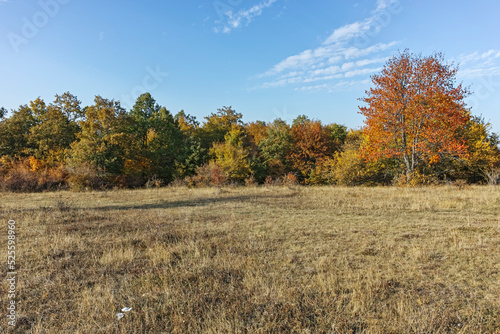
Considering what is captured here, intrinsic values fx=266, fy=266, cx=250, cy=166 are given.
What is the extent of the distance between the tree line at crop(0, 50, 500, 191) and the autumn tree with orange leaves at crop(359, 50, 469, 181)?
0.27 ft

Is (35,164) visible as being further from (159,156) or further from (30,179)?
(159,156)

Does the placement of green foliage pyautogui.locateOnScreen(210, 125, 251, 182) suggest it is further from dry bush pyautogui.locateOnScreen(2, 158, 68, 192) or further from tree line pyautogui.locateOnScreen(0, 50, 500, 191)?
dry bush pyautogui.locateOnScreen(2, 158, 68, 192)

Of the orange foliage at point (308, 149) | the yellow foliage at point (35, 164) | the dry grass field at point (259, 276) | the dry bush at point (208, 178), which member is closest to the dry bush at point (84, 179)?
the yellow foliage at point (35, 164)

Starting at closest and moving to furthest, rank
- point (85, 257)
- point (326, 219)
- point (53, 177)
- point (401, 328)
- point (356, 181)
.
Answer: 1. point (401, 328)
2. point (85, 257)
3. point (326, 219)
4. point (53, 177)
5. point (356, 181)

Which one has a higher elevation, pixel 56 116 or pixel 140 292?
pixel 56 116

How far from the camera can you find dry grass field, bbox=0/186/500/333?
3488mm

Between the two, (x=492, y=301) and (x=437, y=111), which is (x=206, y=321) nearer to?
(x=492, y=301)

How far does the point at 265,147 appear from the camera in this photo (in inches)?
1602

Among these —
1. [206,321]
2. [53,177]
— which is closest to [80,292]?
[206,321]

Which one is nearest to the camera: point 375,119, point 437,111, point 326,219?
point 326,219

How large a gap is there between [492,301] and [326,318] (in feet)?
8.23

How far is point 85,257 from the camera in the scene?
19.5 ft

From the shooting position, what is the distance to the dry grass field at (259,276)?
3.49 m

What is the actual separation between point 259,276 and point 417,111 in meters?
23.2
